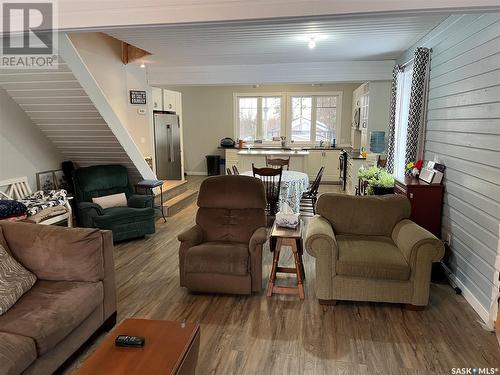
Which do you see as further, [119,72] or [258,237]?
[119,72]

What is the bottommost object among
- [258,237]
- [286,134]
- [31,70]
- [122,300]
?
[122,300]

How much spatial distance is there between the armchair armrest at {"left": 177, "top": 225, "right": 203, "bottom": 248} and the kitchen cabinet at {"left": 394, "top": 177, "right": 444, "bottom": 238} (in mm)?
2176

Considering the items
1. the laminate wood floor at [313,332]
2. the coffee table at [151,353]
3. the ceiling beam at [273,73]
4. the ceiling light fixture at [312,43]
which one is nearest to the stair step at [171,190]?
the ceiling beam at [273,73]

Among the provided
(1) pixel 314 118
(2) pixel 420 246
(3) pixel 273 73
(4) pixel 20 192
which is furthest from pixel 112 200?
(1) pixel 314 118

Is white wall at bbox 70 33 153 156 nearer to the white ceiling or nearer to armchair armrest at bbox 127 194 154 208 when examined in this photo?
the white ceiling

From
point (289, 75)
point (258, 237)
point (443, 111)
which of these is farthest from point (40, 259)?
point (289, 75)

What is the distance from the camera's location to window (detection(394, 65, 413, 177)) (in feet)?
17.4

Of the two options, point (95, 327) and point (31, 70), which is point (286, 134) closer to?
point (31, 70)

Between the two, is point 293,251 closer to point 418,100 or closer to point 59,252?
point 59,252

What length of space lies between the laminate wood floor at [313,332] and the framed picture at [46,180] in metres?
2.11

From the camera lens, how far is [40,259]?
2.49m

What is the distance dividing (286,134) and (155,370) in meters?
8.60

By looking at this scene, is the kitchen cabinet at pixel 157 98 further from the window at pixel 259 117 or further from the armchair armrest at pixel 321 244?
the armchair armrest at pixel 321 244

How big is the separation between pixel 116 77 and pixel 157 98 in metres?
1.39
